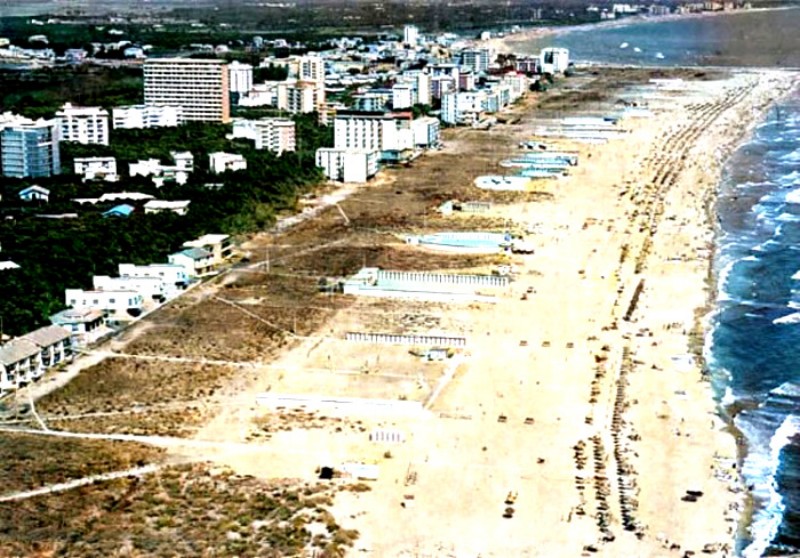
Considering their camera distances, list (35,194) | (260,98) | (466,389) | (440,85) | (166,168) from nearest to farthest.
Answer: (466,389), (35,194), (166,168), (260,98), (440,85)

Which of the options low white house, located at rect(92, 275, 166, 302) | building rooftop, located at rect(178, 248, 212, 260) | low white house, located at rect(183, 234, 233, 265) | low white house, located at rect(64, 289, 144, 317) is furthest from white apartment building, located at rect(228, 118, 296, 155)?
low white house, located at rect(64, 289, 144, 317)

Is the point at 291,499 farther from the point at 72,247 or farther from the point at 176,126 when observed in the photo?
the point at 176,126

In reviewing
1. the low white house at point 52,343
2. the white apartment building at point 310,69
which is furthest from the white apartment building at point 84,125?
the low white house at point 52,343

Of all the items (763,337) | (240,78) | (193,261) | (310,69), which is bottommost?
(763,337)

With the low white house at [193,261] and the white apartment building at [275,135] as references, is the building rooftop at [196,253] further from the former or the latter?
the white apartment building at [275,135]

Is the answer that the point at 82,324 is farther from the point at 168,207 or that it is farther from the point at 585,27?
the point at 585,27

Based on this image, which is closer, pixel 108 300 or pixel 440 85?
pixel 108 300

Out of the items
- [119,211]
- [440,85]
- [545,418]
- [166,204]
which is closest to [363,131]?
[166,204]

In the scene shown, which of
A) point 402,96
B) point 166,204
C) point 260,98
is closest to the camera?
point 166,204

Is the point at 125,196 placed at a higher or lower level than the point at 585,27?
lower
